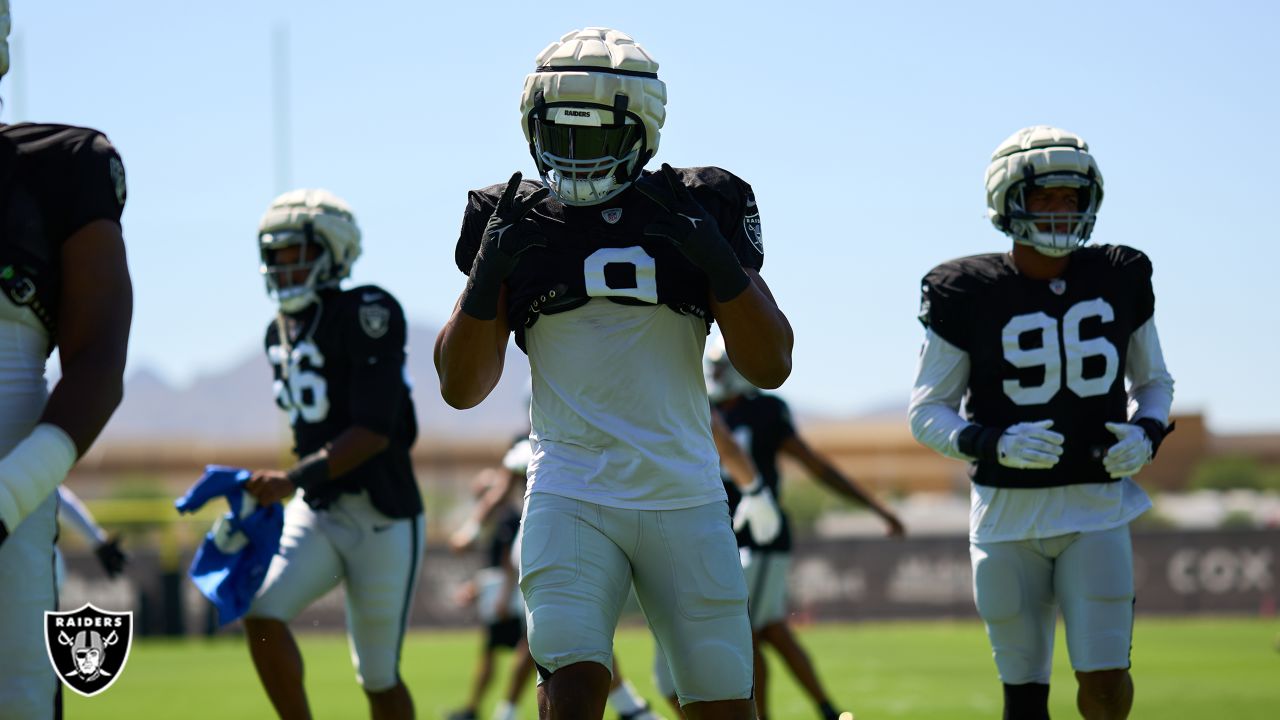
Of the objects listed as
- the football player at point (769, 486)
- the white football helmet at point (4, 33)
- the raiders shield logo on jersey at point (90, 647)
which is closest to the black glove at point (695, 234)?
the white football helmet at point (4, 33)

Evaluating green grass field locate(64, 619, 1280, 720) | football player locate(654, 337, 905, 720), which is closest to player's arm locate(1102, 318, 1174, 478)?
football player locate(654, 337, 905, 720)

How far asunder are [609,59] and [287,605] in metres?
2.90

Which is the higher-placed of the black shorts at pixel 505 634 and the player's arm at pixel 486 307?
the player's arm at pixel 486 307

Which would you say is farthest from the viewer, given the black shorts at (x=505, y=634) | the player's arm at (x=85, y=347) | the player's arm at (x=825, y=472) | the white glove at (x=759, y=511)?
the black shorts at (x=505, y=634)

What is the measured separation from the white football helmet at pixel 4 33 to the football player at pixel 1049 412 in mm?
3236

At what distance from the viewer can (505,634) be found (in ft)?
31.9

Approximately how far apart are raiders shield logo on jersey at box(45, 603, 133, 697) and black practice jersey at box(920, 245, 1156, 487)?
9.56 feet

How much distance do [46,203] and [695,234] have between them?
146 cm

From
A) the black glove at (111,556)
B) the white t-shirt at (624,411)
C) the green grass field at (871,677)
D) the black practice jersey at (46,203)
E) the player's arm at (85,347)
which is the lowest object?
the green grass field at (871,677)

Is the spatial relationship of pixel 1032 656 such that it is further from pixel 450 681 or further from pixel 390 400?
pixel 450 681

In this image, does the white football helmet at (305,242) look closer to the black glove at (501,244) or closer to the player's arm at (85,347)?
the black glove at (501,244)

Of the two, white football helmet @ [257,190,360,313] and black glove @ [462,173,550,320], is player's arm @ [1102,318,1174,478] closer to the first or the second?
black glove @ [462,173,550,320]

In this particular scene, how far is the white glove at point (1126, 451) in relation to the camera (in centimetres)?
519

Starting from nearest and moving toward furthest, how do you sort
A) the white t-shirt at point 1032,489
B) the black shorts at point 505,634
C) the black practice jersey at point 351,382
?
the white t-shirt at point 1032,489
the black practice jersey at point 351,382
the black shorts at point 505,634
